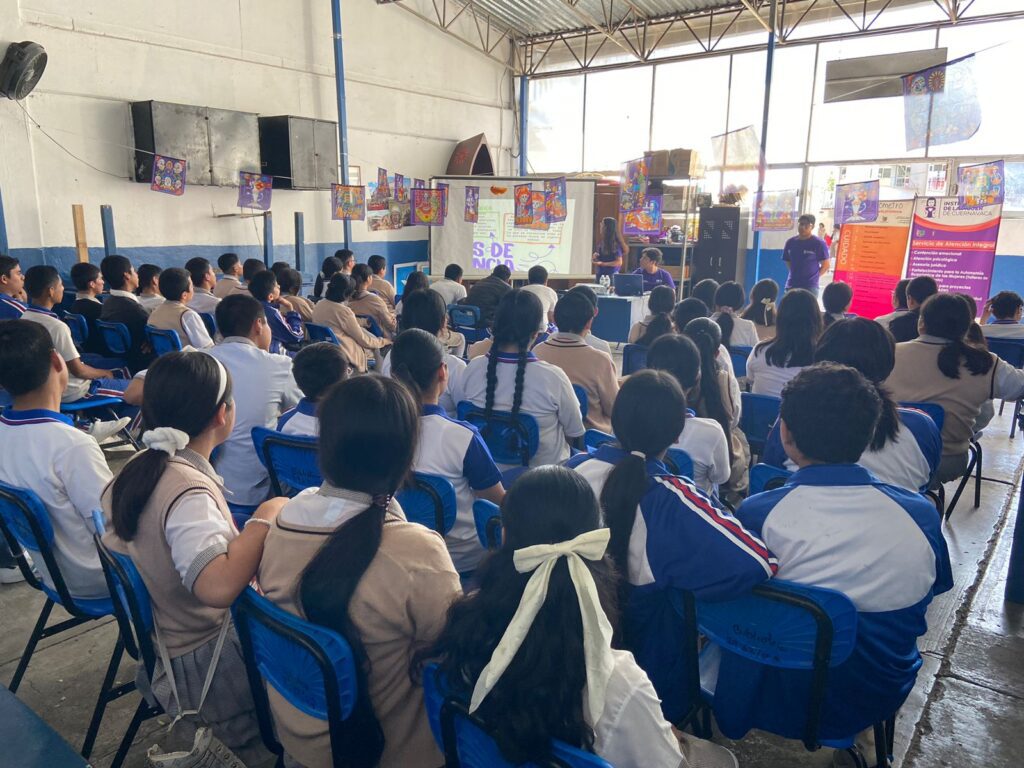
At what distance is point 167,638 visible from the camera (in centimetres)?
149

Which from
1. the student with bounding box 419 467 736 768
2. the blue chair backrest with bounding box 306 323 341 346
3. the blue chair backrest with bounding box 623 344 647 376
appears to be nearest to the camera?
the student with bounding box 419 467 736 768

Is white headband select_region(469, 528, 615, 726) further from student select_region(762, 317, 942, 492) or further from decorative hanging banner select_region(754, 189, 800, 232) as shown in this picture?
decorative hanging banner select_region(754, 189, 800, 232)

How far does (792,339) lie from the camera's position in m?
3.37

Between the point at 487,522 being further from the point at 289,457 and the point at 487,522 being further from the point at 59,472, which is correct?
the point at 59,472

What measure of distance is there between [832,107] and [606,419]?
9.13 meters

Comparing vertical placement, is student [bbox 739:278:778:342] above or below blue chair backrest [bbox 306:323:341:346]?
above

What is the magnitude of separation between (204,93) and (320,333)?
5.49 m

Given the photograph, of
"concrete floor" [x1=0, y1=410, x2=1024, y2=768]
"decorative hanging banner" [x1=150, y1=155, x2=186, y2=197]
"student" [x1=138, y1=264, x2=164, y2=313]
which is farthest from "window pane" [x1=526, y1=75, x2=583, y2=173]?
"concrete floor" [x1=0, y1=410, x2=1024, y2=768]

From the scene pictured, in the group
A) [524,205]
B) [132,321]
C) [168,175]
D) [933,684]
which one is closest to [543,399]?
[933,684]

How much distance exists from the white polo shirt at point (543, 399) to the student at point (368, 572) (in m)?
1.35

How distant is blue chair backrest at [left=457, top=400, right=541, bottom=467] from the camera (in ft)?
8.55

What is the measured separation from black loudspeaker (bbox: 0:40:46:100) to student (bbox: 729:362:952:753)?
7.79 m

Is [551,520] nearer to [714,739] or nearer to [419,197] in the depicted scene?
[714,739]

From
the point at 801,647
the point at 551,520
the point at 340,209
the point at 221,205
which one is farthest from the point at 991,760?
the point at 221,205
